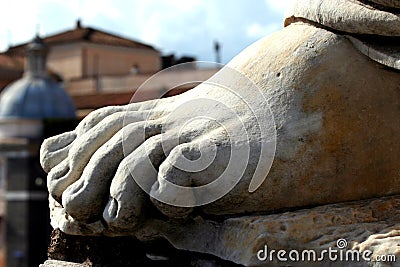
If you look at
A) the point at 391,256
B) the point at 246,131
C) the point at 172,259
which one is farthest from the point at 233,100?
the point at 391,256

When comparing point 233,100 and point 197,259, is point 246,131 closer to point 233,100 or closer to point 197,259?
point 233,100

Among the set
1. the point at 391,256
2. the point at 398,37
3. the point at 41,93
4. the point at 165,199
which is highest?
the point at 41,93

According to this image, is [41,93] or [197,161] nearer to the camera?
[197,161]

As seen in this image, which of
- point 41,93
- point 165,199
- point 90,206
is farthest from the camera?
point 41,93

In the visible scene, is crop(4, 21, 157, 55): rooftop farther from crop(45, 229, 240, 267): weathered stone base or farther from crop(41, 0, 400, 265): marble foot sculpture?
crop(41, 0, 400, 265): marble foot sculpture

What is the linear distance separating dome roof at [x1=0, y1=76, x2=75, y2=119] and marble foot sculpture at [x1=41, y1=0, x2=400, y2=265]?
19736 mm

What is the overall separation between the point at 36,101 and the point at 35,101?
4cm

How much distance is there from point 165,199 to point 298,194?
0.32 m

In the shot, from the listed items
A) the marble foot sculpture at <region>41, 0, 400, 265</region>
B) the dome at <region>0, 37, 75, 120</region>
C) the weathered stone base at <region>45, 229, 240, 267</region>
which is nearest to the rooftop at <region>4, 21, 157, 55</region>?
the dome at <region>0, 37, 75, 120</region>

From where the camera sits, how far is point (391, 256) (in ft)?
6.11

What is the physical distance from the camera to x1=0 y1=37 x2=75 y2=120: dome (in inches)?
853

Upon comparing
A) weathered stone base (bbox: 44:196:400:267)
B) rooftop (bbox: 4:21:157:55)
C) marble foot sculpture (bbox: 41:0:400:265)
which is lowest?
weathered stone base (bbox: 44:196:400:267)

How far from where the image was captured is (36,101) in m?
21.8

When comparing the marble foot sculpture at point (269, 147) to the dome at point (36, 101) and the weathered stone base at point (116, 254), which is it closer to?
the weathered stone base at point (116, 254)
